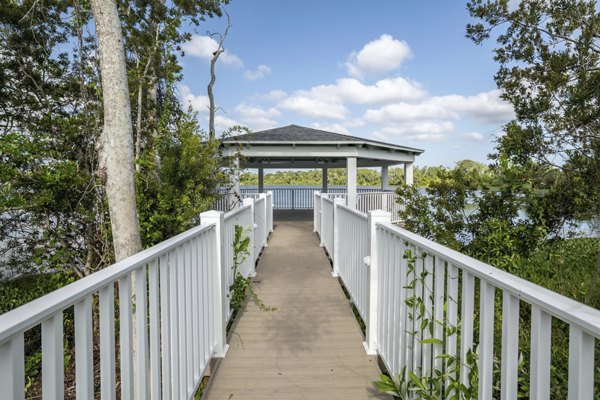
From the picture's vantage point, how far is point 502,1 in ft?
17.0

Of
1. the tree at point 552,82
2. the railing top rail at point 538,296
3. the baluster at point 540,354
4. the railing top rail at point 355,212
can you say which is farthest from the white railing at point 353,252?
the tree at point 552,82

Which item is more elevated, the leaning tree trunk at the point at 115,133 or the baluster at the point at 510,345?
the leaning tree trunk at the point at 115,133

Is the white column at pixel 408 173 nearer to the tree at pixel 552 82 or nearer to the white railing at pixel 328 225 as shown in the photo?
the white railing at pixel 328 225

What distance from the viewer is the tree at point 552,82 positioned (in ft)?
14.2

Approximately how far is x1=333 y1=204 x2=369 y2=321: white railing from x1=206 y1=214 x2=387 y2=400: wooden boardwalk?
0.22 m

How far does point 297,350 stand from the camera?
9.09 ft

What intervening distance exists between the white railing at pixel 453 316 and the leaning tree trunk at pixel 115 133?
76.0 inches

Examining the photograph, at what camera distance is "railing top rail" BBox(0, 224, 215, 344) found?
2.39ft

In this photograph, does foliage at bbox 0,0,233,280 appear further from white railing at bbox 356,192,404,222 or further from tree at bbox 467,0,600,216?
tree at bbox 467,0,600,216

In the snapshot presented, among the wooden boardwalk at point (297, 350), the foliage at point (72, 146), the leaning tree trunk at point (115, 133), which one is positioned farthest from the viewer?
the foliage at point (72, 146)

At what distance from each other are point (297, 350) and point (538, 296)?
2.21 meters

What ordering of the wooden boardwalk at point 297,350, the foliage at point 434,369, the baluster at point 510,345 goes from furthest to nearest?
the wooden boardwalk at point 297,350 → the foliage at point 434,369 → the baluster at point 510,345

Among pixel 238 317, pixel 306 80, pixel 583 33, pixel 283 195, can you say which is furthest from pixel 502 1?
pixel 283 195

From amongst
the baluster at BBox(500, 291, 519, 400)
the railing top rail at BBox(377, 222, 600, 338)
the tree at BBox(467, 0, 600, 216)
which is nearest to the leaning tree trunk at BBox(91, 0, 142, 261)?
the railing top rail at BBox(377, 222, 600, 338)
